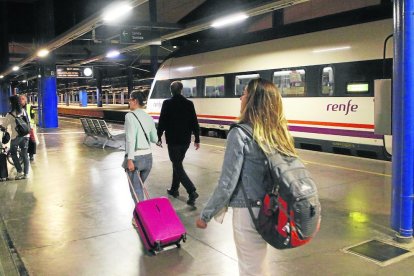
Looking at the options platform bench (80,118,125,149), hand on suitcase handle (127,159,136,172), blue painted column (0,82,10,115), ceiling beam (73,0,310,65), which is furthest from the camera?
blue painted column (0,82,10,115)

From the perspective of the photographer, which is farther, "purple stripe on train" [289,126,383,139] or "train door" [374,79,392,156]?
"purple stripe on train" [289,126,383,139]

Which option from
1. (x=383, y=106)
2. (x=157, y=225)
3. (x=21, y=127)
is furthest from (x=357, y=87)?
(x=21, y=127)

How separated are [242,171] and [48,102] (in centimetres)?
2046

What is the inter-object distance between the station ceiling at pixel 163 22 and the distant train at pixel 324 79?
365 mm

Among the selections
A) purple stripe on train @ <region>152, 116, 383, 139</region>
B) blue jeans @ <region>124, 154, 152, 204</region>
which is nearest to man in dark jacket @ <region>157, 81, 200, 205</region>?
blue jeans @ <region>124, 154, 152, 204</region>

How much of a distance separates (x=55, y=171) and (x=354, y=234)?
6409mm

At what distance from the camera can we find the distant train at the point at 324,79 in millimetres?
9344

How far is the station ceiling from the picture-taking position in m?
11.0

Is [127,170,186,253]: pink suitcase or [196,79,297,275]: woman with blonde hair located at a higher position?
[196,79,297,275]: woman with blonde hair

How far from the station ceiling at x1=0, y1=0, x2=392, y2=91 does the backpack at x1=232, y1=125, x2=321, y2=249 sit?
802 centimetres

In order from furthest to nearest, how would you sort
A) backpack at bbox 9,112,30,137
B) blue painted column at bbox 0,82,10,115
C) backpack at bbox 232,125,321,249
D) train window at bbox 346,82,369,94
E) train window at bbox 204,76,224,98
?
blue painted column at bbox 0,82,10,115 < train window at bbox 204,76,224,98 < train window at bbox 346,82,369,94 < backpack at bbox 9,112,30,137 < backpack at bbox 232,125,321,249

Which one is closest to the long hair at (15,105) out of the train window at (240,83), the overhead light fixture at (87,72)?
the train window at (240,83)

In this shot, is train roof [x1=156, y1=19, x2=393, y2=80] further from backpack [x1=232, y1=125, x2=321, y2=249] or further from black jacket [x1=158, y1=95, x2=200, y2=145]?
backpack [x1=232, y1=125, x2=321, y2=249]

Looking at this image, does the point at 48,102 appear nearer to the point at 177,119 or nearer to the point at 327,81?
the point at 327,81
